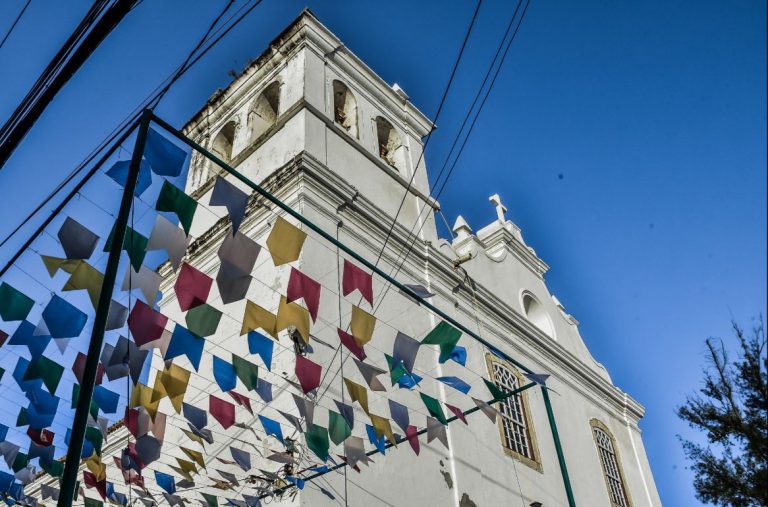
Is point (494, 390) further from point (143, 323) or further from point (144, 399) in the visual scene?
point (144, 399)

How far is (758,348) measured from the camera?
10.1m

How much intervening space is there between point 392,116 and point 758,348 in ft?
28.2

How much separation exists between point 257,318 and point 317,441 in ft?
5.05

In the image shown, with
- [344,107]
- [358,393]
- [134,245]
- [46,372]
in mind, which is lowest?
[358,393]

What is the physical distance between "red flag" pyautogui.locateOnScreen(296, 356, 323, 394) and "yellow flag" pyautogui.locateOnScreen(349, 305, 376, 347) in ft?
1.69

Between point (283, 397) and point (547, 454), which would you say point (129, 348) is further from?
Result: point (547, 454)

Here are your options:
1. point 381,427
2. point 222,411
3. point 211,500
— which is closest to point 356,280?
point 381,427

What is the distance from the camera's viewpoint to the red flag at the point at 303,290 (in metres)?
5.58

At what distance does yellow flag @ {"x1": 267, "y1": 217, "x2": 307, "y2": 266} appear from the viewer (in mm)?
Answer: 5273

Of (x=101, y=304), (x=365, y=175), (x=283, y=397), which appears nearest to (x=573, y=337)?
(x=365, y=175)

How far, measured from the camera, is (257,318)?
5.75 m

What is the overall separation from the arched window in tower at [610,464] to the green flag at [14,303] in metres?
12.0

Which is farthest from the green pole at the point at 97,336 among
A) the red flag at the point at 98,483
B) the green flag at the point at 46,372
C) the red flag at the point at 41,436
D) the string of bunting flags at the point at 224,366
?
the red flag at the point at 98,483

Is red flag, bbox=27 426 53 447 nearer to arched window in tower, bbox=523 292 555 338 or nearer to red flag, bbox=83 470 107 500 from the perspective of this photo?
red flag, bbox=83 470 107 500
